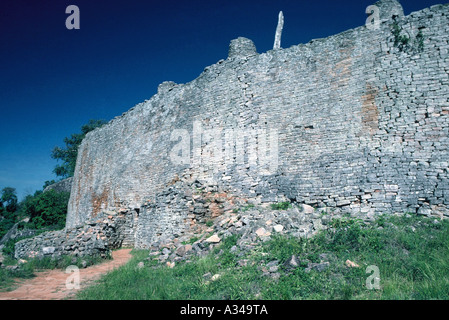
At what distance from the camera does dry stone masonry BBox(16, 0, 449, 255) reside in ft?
22.6

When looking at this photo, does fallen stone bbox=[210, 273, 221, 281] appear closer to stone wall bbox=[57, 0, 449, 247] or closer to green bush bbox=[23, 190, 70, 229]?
stone wall bbox=[57, 0, 449, 247]

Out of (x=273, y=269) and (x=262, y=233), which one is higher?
(x=262, y=233)

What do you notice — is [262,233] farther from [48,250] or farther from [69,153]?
[69,153]

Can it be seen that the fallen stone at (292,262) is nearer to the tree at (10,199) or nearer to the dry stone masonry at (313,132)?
the dry stone masonry at (313,132)

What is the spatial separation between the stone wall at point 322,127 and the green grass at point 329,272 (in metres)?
1.55

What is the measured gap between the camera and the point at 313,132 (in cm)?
845

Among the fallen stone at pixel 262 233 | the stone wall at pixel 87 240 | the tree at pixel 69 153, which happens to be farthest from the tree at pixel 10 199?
the fallen stone at pixel 262 233

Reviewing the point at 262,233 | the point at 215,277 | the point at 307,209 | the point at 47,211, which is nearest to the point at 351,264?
the point at 262,233

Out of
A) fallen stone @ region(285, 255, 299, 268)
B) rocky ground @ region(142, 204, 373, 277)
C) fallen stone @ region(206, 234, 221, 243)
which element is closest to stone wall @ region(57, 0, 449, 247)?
rocky ground @ region(142, 204, 373, 277)

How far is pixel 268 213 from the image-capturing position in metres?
7.48

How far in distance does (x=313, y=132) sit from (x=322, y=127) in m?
0.32

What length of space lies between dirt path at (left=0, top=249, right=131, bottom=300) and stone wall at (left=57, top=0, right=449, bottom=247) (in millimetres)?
3018

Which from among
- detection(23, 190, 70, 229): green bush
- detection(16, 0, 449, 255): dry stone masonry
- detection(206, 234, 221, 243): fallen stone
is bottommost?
detection(23, 190, 70, 229): green bush

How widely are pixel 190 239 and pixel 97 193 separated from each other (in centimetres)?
1137
